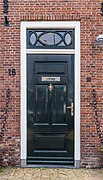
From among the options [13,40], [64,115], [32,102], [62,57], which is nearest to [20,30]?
[13,40]

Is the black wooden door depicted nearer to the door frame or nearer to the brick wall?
the door frame

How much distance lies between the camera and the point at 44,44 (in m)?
6.21

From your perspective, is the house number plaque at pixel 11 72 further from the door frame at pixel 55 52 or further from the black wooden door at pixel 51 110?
the black wooden door at pixel 51 110

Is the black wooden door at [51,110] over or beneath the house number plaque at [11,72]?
beneath

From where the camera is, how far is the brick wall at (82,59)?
608 centimetres

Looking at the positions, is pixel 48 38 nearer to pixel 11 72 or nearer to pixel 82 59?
pixel 82 59

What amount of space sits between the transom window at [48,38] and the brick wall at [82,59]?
267mm

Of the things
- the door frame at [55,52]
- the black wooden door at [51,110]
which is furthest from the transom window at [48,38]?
the black wooden door at [51,110]

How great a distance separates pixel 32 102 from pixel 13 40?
1406 mm

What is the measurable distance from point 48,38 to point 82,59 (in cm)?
88

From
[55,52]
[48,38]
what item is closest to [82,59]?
[55,52]

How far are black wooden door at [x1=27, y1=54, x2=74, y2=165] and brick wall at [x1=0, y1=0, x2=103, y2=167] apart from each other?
271 mm

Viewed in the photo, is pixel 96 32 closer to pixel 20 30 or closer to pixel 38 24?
pixel 38 24

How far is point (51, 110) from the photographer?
6.24 m
